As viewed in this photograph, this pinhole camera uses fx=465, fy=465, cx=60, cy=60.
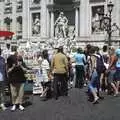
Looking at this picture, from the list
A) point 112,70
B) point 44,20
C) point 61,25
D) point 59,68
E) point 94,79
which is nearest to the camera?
point 94,79

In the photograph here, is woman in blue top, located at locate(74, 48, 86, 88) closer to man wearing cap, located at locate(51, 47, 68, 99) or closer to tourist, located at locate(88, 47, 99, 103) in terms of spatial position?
man wearing cap, located at locate(51, 47, 68, 99)

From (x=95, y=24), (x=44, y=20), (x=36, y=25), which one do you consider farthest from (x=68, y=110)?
(x=36, y=25)

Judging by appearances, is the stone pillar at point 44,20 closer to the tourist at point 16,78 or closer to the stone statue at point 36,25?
the stone statue at point 36,25

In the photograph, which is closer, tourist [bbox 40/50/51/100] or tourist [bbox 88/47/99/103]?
tourist [bbox 88/47/99/103]

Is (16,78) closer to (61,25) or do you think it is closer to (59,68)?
(59,68)

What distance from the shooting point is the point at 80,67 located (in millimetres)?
17812

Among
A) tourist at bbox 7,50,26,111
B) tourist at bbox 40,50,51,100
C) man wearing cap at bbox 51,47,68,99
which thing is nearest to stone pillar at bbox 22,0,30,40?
tourist at bbox 40,50,51,100

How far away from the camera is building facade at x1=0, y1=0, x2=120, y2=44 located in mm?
32656

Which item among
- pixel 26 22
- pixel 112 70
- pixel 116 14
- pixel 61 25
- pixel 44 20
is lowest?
pixel 112 70

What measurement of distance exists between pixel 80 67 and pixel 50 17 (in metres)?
18.6

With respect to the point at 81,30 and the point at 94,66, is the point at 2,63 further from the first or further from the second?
the point at 81,30

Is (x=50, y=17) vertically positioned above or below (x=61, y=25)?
above

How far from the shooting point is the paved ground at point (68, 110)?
11.3m

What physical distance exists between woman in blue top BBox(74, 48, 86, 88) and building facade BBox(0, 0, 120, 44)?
13.4 m
